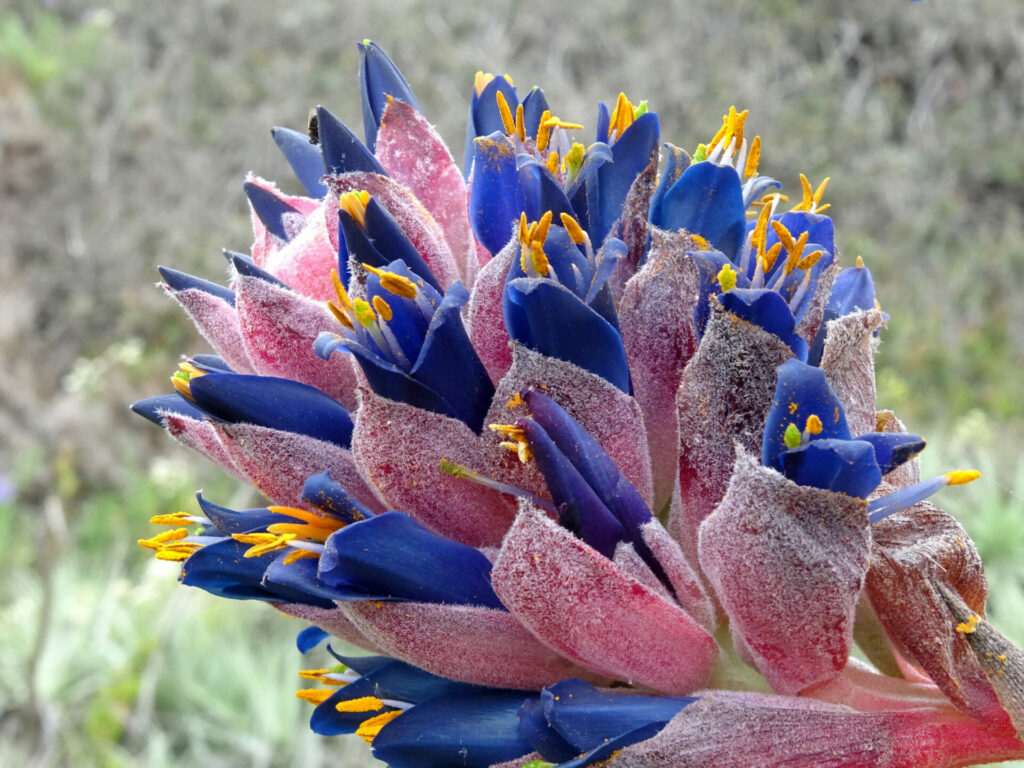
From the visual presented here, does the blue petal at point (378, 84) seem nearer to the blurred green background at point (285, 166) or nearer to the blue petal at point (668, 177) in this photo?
the blue petal at point (668, 177)

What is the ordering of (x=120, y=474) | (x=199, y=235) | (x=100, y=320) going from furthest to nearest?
(x=199, y=235) → (x=100, y=320) → (x=120, y=474)

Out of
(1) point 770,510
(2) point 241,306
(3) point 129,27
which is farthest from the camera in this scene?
(3) point 129,27

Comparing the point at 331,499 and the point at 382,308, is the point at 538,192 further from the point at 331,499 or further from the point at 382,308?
the point at 331,499

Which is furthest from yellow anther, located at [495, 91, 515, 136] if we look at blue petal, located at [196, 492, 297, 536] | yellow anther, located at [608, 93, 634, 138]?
blue petal, located at [196, 492, 297, 536]

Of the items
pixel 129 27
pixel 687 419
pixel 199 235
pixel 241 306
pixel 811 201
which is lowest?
pixel 687 419

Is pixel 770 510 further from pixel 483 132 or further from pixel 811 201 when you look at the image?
pixel 483 132

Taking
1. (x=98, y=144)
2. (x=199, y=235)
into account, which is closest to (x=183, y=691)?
(x=199, y=235)

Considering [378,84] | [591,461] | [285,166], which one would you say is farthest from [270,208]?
[285,166]

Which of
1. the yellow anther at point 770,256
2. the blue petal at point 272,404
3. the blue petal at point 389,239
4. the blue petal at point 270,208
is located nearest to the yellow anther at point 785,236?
the yellow anther at point 770,256
